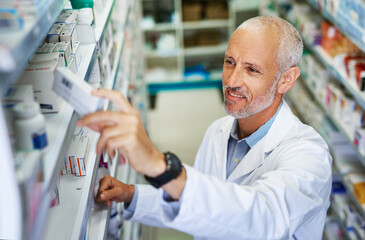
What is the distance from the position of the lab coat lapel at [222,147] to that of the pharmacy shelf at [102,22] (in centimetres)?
81

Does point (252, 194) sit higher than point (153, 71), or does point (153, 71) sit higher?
point (252, 194)

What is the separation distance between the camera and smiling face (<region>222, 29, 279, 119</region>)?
6.00 feet

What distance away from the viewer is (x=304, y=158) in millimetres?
1607

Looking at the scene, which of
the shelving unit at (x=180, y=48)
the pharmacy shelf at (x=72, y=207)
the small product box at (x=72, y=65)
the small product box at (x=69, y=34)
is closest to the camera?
the pharmacy shelf at (x=72, y=207)

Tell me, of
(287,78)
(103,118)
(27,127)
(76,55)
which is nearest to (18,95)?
(27,127)

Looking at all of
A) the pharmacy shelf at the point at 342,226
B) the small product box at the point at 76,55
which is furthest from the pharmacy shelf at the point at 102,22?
the pharmacy shelf at the point at 342,226

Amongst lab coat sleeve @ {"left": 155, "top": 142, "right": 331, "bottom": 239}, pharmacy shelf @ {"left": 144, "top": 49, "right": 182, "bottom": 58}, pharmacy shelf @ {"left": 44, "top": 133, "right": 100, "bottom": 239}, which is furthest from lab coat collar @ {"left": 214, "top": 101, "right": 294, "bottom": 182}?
pharmacy shelf @ {"left": 144, "top": 49, "right": 182, "bottom": 58}

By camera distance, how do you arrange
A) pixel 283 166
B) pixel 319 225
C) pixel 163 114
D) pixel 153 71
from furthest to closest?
pixel 153 71 → pixel 163 114 → pixel 319 225 → pixel 283 166

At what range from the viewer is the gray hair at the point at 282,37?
6.05 feet

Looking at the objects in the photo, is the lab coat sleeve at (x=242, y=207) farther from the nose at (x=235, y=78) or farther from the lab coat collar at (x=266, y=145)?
the nose at (x=235, y=78)

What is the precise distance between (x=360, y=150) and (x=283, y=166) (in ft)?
5.69

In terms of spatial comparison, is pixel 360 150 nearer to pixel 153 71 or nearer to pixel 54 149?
pixel 54 149

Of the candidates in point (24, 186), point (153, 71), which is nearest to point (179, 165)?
point (24, 186)

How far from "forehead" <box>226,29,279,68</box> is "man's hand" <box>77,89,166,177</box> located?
0.82 metres
